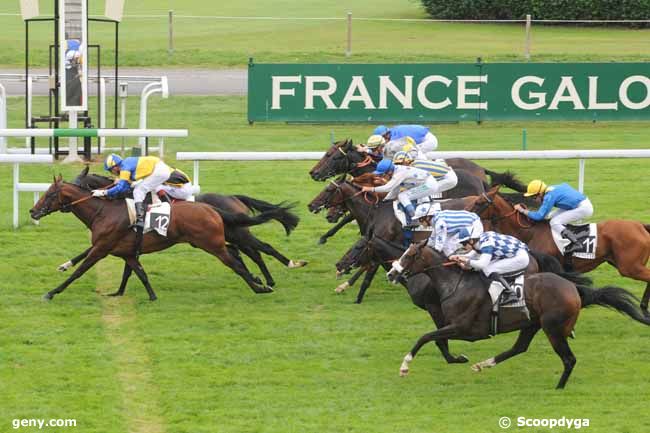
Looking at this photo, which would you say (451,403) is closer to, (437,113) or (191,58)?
(437,113)

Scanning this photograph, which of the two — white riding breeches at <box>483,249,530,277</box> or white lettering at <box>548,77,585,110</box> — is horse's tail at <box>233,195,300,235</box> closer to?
white riding breeches at <box>483,249,530,277</box>

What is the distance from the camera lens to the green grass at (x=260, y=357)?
9.16 metres

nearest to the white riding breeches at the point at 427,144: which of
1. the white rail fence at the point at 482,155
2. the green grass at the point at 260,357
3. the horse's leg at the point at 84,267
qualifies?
the white rail fence at the point at 482,155

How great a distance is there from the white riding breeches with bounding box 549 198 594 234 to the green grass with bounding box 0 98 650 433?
0.91 meters

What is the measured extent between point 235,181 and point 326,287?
4.31 m

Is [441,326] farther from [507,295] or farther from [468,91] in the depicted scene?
[468,91]

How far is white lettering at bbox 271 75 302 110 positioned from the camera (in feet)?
66.1

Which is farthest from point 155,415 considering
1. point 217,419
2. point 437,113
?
point 437,113

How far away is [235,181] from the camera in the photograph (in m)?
16.6

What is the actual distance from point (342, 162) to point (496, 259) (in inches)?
145

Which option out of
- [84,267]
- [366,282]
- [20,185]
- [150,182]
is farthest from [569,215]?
[20,185]

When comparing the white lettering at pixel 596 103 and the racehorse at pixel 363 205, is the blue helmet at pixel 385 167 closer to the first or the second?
the racehorse at pixel 363 205

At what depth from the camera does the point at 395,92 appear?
67.1 feet

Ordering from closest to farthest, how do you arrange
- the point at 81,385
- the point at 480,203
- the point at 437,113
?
the point at 81,385, the point at 480,203, the point at 437,113
